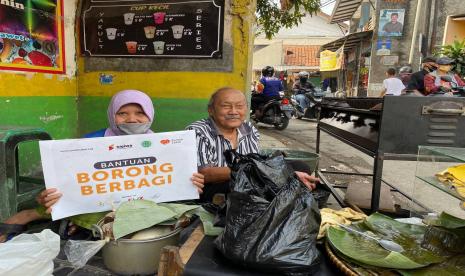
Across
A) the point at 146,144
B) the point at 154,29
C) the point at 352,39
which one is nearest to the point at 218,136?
the point at 146,144

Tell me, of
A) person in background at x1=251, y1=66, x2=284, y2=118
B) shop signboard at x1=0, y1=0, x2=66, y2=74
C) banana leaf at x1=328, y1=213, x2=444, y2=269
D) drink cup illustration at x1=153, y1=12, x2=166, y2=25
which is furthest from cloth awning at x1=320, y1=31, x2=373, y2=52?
banana leaf at x1=328, y1=213, x2=444, y2=269

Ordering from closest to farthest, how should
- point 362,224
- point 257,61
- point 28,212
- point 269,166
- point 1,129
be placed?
point 269,166 < point 362,224 < point 28,212 < point 1,129 < point 257,61

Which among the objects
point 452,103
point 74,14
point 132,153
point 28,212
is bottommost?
point 28,212

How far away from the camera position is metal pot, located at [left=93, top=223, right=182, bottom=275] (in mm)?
1669

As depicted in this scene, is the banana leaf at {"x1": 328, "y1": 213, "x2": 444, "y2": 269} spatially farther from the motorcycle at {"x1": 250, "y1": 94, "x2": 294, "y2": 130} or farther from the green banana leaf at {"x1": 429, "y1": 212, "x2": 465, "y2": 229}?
the motorcycle at {"x1": 250, "y1": 94, "x2": 294, "y2": 130}

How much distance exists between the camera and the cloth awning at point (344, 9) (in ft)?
40.8

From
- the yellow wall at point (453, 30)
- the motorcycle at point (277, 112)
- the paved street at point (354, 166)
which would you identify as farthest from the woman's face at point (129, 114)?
the yellow wall at point (453, 30)

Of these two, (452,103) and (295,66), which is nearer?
(452,103)

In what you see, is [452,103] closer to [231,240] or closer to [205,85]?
[231,240]

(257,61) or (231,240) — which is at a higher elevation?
(257,61)

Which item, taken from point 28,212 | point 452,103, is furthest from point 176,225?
point 452,103

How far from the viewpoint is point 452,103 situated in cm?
233

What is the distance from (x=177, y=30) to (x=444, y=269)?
3.18 m

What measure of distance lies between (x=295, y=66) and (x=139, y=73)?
77.9ft
